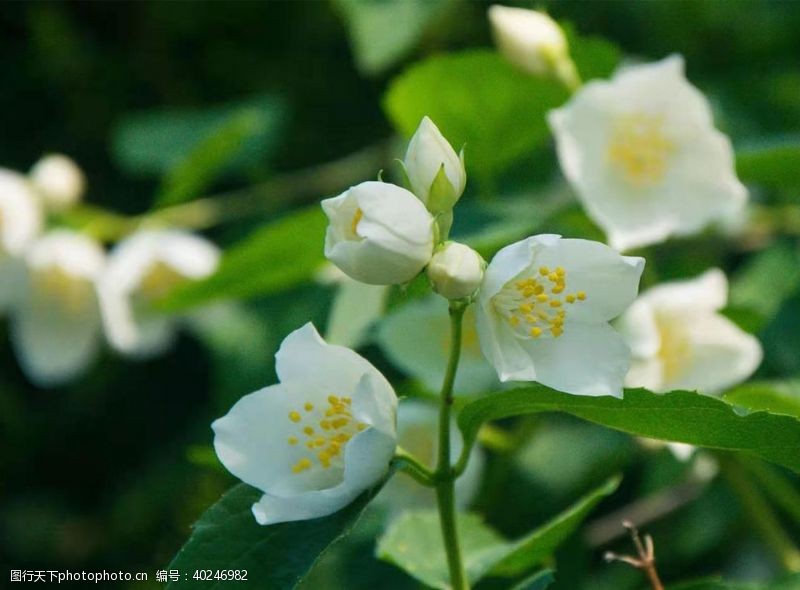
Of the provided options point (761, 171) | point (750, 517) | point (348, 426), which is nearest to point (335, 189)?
point (761, 171)

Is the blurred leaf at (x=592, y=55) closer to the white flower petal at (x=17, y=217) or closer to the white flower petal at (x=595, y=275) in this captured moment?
the white flower petal at (x=595, y=275)

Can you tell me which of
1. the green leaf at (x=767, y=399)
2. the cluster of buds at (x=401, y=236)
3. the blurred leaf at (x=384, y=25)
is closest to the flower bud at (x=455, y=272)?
the cluster of buds at (x=401, y=236)

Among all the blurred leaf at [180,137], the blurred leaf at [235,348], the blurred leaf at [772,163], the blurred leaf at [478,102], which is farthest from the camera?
the blurred leaf at [180,137]

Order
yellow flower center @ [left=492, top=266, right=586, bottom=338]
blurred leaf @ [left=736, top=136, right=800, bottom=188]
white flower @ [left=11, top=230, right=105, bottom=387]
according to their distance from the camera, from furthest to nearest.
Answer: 1. white flower @ [left=11, top=230, right=105, bottom=387]
2. blurred leaf @ [left=736, top=136, right=800, bottom=188]
3. yellow flower center @ [left=492, top=266, right=586, bottom=338]

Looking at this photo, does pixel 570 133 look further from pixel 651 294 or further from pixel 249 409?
pixel 249 409

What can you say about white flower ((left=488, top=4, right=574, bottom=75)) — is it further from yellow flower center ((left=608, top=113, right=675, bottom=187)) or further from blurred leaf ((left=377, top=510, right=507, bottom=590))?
blurred leaf ((left=377, top=510, right=507, bottom=590))

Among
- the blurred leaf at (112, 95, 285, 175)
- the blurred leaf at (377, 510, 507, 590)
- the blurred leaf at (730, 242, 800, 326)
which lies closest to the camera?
the blurred leaf at (377, 510, 507, 590)

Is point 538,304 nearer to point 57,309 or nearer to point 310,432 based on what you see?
point 310,432

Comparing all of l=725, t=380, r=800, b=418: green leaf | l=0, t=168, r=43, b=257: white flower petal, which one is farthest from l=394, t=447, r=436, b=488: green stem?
l=0, t=168, r=43, b=257: white flower petal

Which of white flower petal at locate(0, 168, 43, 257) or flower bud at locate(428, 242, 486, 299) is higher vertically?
flower bud at locate(428, 242, 486, 299)
